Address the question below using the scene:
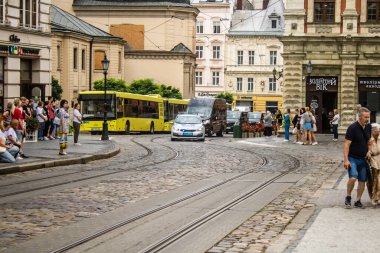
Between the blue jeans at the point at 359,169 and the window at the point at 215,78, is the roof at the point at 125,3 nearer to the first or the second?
the window at the point at 215,78

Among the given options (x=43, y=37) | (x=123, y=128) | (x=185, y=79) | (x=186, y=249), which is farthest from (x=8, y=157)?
(x=185, y=79)

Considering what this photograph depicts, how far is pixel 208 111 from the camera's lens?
4862 centimetres

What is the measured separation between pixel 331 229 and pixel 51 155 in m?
14.6

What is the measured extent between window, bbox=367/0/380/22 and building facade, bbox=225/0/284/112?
43.0 meters

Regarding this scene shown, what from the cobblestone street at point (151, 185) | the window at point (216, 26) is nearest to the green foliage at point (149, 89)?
the window at point (216, 26)

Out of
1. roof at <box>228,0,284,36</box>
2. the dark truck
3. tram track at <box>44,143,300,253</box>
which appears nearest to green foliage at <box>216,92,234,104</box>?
roof at <box>228,0,284,36</box>

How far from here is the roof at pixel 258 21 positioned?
91688 mm

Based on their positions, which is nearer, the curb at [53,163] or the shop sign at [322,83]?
the curb at [53,163]

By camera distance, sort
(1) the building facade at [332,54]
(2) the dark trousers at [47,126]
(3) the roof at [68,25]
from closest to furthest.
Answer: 1. (2) the dark trousers at [47,126]
2. (1) the building facade at [332,54]
3. (3) the roof at [68,25]

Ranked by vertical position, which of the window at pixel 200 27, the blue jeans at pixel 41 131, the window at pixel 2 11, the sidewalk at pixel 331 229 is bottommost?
the sidewalk at pixel 331 229

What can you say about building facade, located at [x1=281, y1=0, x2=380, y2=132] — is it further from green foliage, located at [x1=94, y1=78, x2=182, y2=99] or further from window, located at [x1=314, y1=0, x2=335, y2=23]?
green foliage, located at [x1=94, y1=78, x2=182, y2=99]

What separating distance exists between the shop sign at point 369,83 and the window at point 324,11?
165 inches

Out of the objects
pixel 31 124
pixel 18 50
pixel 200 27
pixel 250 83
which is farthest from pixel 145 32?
pixel 31 124

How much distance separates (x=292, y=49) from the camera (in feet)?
156
